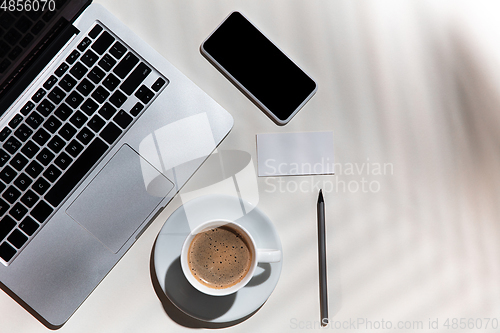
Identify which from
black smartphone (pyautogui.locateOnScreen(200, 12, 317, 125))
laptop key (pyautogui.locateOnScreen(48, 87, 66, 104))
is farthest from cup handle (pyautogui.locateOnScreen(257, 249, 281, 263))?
laptop key (pyautogui.locateOnScreen(48, 87, 66, 104))

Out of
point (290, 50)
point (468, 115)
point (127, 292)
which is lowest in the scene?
point (127, 292)

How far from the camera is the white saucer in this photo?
67 cm

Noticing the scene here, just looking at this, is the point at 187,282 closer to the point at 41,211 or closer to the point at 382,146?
the point at 41,211

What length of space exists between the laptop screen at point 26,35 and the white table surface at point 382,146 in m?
0.11

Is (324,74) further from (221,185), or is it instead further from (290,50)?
(221,185)

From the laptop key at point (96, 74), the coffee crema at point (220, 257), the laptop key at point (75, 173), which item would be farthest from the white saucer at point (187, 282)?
the laptop key at point (96, 74)

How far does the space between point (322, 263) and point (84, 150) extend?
50 centimetres

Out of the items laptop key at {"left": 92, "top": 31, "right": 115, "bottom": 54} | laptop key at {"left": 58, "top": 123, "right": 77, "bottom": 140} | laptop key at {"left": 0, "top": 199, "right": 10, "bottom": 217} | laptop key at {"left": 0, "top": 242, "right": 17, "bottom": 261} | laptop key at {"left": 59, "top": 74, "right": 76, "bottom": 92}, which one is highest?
laptop key at {"left": 92, "top": 31, "right": 115, "bottom": 54}

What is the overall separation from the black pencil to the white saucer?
0.28 feet

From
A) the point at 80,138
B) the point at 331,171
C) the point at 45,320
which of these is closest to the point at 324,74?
the point at 331,171

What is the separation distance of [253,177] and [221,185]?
7 cm

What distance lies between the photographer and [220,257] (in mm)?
683

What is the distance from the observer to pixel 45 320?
2.20 ft

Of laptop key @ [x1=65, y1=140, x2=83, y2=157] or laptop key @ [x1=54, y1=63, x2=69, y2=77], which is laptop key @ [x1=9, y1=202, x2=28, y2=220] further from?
laptop key @ [x1=54, y1=63, x2=69, y2=77]
